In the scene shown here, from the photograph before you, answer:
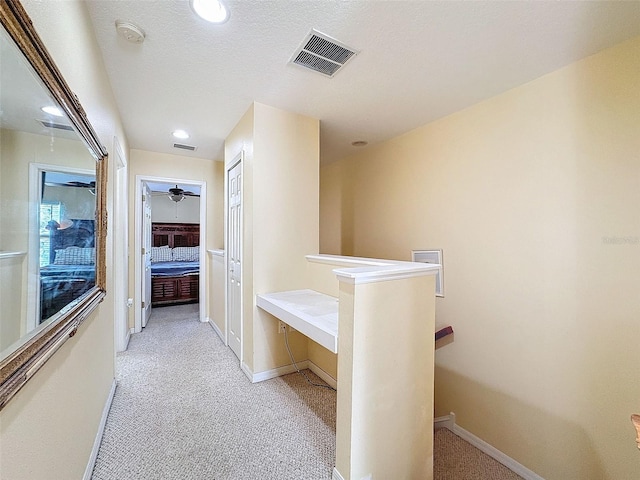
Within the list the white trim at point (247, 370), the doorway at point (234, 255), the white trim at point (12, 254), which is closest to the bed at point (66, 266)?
the white trim at point (12, 254)

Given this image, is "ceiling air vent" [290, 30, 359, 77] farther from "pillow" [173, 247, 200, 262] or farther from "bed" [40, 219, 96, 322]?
"pillow" [173, 247, 200, 262]

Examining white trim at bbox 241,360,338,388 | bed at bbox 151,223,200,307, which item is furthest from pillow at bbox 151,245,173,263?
white trim at bbox 241,360,338,388

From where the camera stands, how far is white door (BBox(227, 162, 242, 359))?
2.82 m

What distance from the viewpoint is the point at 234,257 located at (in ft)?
9.78

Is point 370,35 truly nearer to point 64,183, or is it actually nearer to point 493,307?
point 64,183

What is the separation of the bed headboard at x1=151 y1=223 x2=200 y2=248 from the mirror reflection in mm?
6523

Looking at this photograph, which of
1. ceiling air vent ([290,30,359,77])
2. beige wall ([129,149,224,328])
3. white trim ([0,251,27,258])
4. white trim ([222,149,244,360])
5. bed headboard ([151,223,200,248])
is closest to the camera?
white trim ([0,251,27,258])

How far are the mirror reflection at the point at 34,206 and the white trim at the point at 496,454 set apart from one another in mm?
2849

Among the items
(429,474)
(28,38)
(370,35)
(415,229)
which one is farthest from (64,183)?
(415,229)

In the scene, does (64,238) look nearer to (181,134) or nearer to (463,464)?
(181,134)

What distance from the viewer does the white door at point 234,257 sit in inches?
111

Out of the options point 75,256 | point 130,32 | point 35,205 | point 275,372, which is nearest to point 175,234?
point 275,372

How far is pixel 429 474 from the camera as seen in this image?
160 cm

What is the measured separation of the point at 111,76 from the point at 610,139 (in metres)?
3.40
